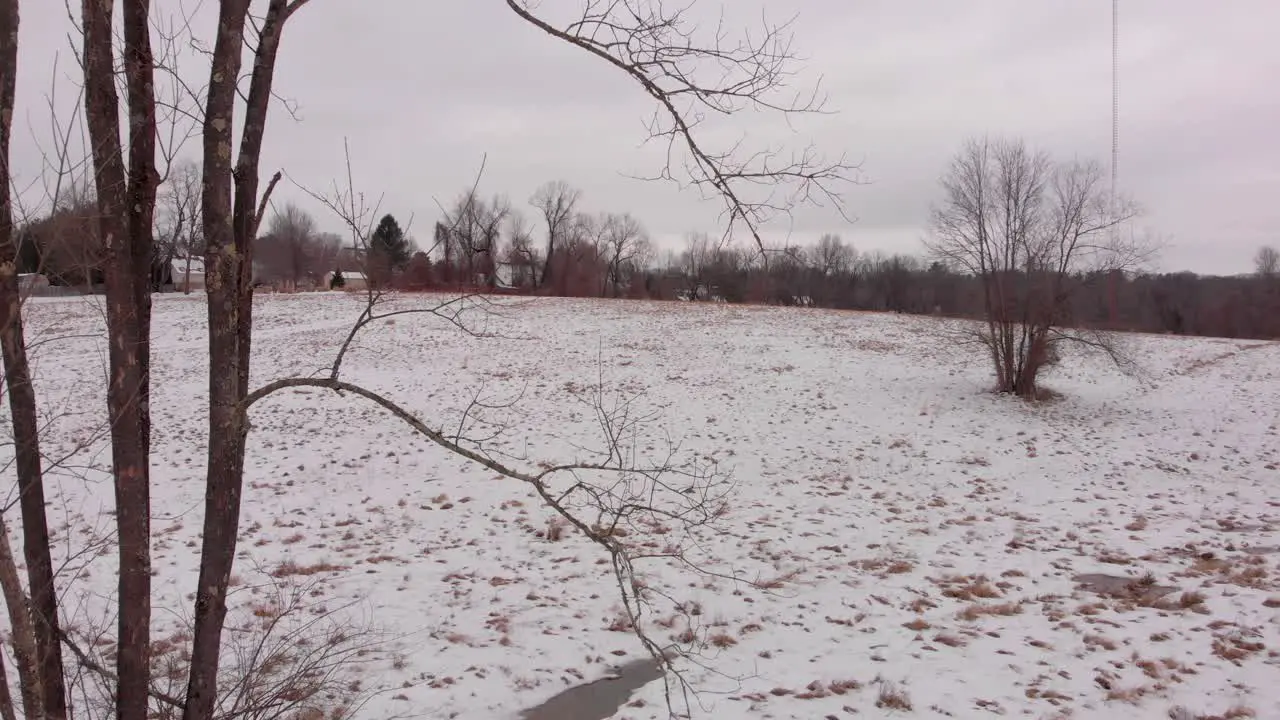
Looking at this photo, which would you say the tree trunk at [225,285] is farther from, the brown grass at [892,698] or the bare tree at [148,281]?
the brown grass at [892,698]

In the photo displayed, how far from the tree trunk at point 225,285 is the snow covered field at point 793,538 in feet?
1.58

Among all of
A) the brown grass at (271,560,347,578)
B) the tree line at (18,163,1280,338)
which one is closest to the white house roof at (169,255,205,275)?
the tree line at (18,163,1280,338)

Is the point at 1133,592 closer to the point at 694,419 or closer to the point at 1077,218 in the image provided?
the point at 694,419

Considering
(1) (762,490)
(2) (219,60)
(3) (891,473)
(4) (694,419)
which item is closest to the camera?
(2) (219,60)

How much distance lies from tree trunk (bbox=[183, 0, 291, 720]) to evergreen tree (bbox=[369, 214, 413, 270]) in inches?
16.6

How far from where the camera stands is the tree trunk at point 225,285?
2318mm

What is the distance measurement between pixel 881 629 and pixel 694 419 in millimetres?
8965

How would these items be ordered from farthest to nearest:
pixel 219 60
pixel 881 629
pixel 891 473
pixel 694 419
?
1. pixel 694 419
2. pixel 891 473
3. pixel 881 629
4. pixel 219 60

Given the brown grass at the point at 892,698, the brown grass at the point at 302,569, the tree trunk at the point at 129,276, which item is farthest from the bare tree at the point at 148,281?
the brown grass at the point at 302,569

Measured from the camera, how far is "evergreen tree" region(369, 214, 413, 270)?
2.51m

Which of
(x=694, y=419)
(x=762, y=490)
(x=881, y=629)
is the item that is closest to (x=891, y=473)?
(x=762, y=490)

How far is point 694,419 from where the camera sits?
1497 centimetres

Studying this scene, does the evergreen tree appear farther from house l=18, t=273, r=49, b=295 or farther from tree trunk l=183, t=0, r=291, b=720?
house l=18, t=273, r=49, b=295

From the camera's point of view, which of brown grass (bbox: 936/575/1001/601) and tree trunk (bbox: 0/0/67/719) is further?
brown grass (bbox: 936/575/1001/601)
